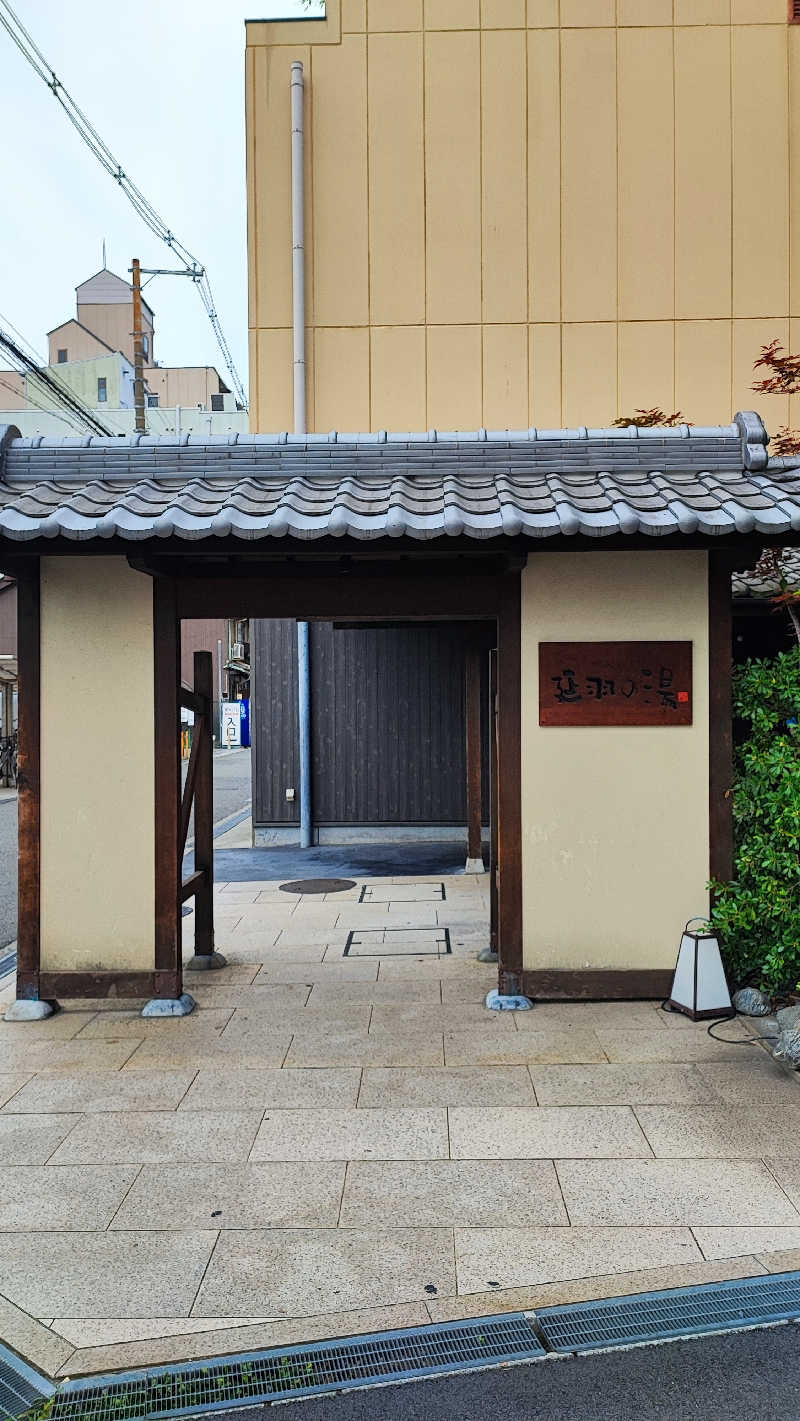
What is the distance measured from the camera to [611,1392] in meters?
2.98

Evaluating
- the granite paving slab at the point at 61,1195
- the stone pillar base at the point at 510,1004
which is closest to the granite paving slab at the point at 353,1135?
the granite paving slab at the point at 61,1195

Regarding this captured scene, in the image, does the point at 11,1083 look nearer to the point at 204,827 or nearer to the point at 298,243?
the point at 204,827

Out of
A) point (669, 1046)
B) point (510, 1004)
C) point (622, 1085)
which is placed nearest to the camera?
point (622, 1085)

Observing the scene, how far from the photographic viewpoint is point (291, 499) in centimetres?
578

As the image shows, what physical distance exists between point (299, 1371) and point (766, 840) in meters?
4.30

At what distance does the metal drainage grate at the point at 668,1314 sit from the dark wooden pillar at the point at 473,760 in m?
8.73

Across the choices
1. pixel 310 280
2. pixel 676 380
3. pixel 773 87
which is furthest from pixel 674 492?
pixel 773 87

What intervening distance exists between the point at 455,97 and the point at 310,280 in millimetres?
2732

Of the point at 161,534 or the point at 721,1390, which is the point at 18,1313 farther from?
the point at 161,534

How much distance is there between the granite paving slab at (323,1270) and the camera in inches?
133

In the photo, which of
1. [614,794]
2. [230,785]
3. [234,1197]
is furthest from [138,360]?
[234,1197]

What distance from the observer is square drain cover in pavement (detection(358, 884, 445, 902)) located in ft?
34.4

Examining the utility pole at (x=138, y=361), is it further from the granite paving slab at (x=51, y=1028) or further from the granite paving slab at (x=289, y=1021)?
the granite paving slab at (x=289, y=1021)

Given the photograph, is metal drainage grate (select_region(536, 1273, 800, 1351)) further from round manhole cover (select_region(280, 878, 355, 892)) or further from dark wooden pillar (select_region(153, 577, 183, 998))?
round manhole cover (select_region(280, 878, 355, 892))
